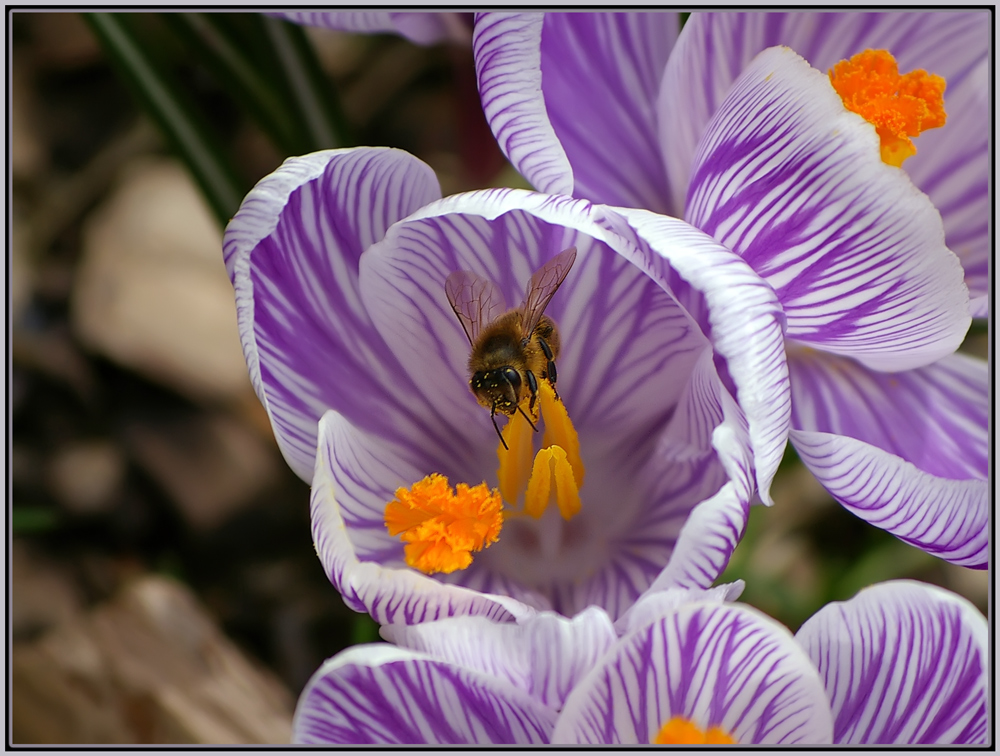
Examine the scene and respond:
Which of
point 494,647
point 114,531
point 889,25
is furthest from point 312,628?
point 889,25

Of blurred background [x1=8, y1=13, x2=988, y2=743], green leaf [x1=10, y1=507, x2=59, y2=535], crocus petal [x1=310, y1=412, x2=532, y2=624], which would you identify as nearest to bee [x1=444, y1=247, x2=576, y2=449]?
crocus petal [x1=310, y1=412, x2=532, y2=624]

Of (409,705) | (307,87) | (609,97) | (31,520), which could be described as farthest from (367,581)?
(31,520)

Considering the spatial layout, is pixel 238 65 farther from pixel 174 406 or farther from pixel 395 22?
pixel 174 406

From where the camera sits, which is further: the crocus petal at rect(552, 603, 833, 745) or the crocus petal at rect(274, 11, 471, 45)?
the crocus petal at rect(274, 11, 471, 45)

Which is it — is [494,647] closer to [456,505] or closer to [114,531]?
[456,505]

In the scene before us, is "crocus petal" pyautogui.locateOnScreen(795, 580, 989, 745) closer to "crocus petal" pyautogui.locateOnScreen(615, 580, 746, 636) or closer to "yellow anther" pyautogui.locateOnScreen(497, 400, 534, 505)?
"crocus petal" pyautogui.locateOnScreen(615, 580, 746, 636)

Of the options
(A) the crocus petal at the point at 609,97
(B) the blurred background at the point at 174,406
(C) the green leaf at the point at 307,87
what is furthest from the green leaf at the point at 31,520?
(A) the crocus petal at the point at 609,97

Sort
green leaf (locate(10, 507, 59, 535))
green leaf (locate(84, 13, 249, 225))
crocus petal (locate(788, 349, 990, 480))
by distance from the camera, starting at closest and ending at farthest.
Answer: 1. crocus petal (locate(788, 349, 990, 480))
2. green leaf (locate(84, 13, 249, 225))
3. green leaf (locate(10, 507, 59, 535))

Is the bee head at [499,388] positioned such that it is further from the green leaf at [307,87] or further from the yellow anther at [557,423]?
the green leaf at [307,87]
